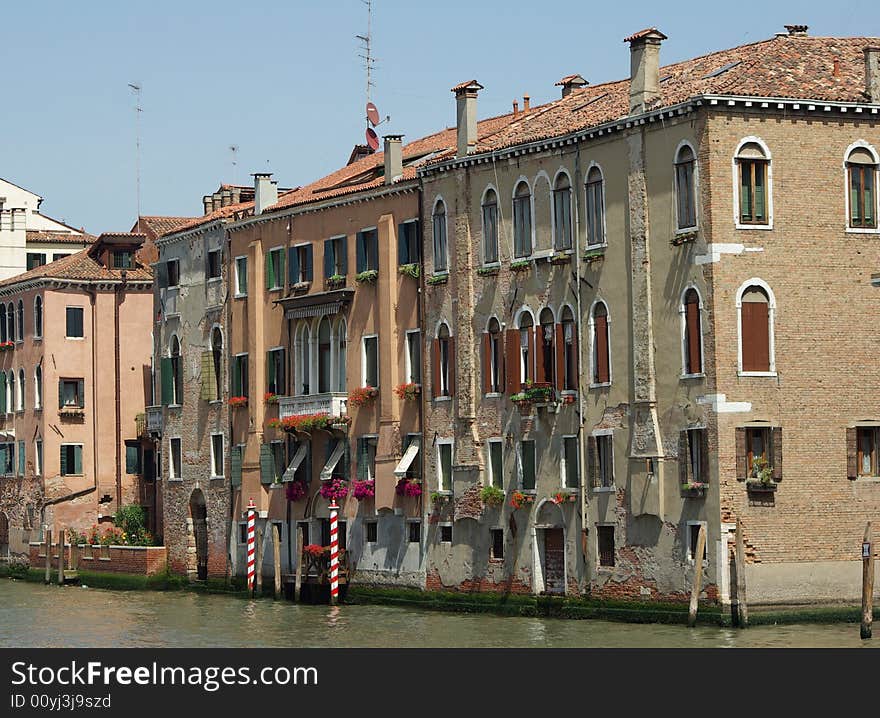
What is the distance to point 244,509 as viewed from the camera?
5719 cm

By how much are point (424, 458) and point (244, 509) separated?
27.0 feet

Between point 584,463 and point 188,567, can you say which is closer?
point 584,463

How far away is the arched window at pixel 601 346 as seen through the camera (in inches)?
1754

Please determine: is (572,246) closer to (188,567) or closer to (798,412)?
(798,412)

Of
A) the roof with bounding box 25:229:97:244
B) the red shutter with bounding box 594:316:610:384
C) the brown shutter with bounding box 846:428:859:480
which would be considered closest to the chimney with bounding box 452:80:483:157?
the red shutter with bounding box 594:316:610:384

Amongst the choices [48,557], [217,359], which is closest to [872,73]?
[217,359]

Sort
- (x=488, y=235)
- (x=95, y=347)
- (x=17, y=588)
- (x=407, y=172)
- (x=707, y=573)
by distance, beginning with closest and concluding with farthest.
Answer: (x=707, y=573), (x=488, y=235), (x=407, y=172), (x=17, y=588), (x=95, y=347)

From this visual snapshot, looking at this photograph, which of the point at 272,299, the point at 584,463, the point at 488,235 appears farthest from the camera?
the point at 272,299

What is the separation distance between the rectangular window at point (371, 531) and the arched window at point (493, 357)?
216 inches

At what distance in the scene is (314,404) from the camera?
176 feet

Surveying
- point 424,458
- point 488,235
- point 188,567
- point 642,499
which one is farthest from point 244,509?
point 642,499

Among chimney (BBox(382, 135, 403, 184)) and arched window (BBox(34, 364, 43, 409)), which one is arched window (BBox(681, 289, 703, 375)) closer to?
chimney (BBox(382, 135, 403, 184))

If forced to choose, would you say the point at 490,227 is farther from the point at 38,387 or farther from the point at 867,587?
the point at 38,387

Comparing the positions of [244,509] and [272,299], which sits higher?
[272,299]
